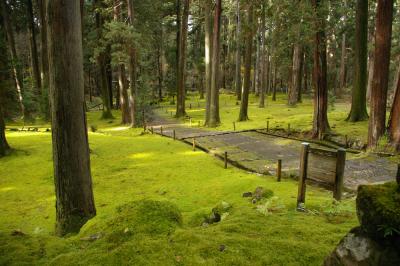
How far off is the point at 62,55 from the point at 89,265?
333cm

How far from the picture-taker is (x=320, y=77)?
15.2 m

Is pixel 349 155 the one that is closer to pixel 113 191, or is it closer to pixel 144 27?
pixel 113 191

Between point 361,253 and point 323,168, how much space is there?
331 cm

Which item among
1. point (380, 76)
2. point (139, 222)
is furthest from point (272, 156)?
point (139, 222)

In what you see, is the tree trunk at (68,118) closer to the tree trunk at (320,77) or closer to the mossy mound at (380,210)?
the mossy mound at (380,210)

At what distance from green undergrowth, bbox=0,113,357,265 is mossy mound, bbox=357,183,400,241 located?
33.3 inches

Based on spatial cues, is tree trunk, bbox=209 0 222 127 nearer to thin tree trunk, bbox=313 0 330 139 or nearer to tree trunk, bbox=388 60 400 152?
thin tree trunk, bbox=313 0 330 139

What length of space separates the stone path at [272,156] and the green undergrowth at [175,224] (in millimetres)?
1601

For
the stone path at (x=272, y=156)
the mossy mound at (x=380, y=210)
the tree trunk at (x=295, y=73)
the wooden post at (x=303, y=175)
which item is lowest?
the stone path at (x=272, y=156)

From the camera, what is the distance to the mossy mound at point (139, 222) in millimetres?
3592

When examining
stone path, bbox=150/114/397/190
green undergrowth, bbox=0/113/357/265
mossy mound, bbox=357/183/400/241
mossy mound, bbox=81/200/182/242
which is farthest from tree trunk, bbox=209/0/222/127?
mossy mound, bbox=357/183/400/241

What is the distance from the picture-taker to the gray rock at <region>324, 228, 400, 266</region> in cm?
248

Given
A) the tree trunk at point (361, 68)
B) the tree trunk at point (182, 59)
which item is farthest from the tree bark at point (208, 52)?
the tree trunk at point (361, 68)

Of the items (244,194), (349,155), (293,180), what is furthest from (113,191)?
(349,155)
